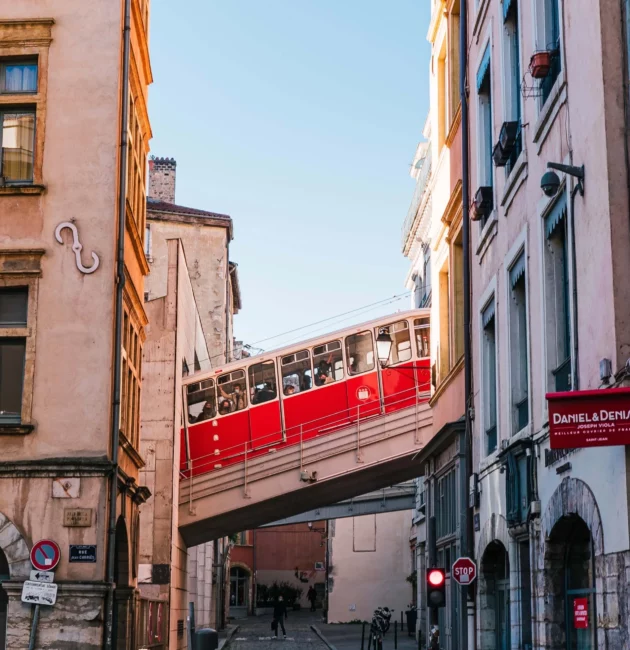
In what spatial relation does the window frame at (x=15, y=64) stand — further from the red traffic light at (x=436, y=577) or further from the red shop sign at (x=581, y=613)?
the red shop sign at (x=581, y=613)

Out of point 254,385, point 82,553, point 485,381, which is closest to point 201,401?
point 254,385

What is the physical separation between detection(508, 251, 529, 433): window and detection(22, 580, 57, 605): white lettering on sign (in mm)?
6853

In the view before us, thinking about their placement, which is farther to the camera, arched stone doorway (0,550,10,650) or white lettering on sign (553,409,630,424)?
arched stone doorway (0,550,10,650)

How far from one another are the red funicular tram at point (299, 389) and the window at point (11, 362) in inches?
434

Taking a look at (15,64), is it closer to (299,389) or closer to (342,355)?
(299,389)

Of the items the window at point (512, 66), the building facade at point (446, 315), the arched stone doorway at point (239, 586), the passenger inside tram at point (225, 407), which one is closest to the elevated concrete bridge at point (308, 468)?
the passenger inside tram at point (225, 407)

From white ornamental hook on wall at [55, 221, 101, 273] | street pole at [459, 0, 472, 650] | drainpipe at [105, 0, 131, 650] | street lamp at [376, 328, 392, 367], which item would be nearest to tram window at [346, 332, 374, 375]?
street lamp at [376, 328, 392, 367]

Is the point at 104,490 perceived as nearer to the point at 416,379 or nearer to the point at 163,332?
the point at 163,332

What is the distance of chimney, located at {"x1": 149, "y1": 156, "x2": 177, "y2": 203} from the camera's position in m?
49.7

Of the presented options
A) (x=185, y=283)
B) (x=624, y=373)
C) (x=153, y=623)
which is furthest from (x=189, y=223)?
(x=624, y=373)

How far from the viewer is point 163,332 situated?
2706 centimetres

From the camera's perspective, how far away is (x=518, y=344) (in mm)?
14688

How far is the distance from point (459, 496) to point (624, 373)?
10630 mm

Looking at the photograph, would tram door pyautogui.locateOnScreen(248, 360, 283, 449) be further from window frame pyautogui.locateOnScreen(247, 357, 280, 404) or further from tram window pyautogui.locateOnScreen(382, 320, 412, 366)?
tram window pyautogui.locateOnScreen(382, 320, 412, 366)
